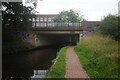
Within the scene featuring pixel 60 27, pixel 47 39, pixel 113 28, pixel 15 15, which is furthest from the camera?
pixel 47 39

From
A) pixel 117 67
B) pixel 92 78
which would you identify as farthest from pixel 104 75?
pixel 117 67

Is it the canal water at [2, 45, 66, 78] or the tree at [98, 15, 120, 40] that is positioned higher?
the tree at [98, 15, 120, 40]

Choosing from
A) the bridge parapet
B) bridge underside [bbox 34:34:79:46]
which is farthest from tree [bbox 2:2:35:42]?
bridge underside [bbox 34:34:79:46]

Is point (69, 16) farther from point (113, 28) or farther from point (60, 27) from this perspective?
point (113, 28)

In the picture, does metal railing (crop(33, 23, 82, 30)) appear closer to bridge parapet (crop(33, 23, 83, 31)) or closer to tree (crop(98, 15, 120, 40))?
bridge parapet (crop(33, 23, 83, 31))

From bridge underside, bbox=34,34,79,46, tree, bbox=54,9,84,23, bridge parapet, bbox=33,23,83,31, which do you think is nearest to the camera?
bridge parapet, bbox=33,23,83,31

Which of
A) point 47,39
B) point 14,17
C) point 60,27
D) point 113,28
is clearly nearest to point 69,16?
point 47,39

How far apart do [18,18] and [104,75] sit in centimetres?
2961

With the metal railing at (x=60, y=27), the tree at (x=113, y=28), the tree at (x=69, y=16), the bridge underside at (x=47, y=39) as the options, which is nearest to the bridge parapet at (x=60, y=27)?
the metal railing at (x=60, y=27)

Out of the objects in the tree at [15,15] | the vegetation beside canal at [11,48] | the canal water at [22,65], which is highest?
the tree at [15,15]

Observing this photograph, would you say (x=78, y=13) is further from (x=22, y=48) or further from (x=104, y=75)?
(x=104, y=75)

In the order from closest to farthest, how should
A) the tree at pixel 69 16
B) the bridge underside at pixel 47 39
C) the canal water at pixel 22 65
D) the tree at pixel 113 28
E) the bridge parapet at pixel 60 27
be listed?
the canal water at pixel 22 65, the tree at pixel 113 28, the bridge parapet at pixel 60 27, the bridge underside at pixel 47 39, the tree at pixel 69 16

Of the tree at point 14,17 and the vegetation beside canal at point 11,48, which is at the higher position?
the tree at point 14,17

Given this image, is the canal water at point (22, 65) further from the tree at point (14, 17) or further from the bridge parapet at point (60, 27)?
the bridge parapet at point (60, 27)
